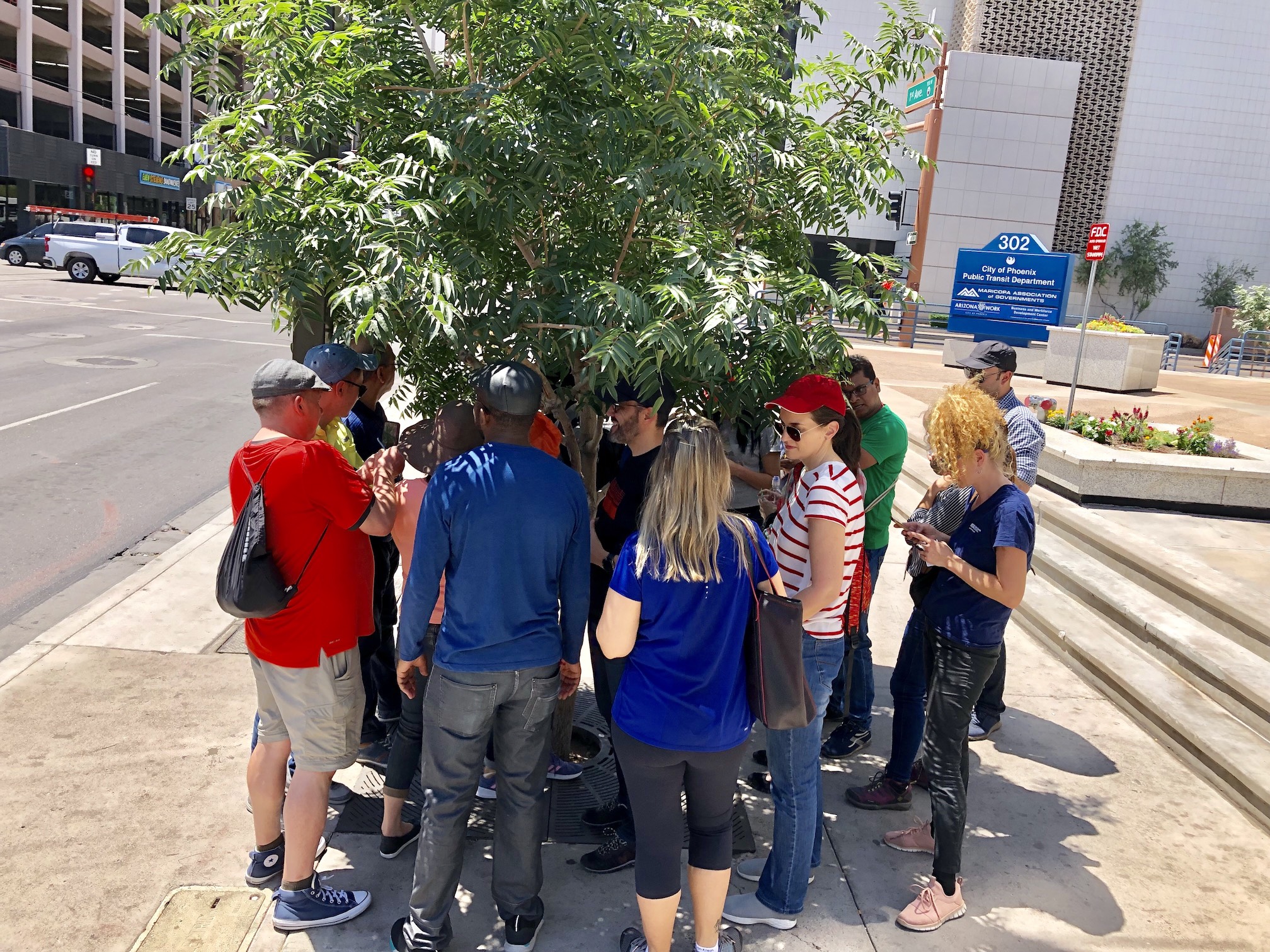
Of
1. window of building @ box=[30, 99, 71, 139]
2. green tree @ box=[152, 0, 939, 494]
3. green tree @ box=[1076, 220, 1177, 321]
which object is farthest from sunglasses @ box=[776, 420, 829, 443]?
window of building @ box=[30, 99, 71, 139]

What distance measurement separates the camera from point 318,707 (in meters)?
3.34

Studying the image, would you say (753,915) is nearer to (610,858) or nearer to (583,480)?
(610,858)

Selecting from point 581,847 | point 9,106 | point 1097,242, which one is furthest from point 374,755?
point 9,106

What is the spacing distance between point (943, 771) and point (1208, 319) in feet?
193

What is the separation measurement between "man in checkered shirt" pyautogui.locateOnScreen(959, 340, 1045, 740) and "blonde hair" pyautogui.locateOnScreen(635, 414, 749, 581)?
2664 mm

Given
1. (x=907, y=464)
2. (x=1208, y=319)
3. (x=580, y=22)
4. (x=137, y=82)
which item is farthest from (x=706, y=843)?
(x=137, y=82)

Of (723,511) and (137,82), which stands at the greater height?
(137,82)

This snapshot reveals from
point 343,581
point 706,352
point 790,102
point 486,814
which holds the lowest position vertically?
point 486,814

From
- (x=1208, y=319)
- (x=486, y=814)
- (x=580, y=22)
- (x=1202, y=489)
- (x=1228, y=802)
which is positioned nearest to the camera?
(x=580, y=22)

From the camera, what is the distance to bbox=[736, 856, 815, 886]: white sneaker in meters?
3.80

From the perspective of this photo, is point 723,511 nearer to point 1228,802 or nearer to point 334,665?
point 334,665

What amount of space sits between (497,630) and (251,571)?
0.82 metres

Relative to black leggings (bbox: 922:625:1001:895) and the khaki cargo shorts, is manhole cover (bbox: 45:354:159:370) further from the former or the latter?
black leggings (bbox: 922:625:1001:895)

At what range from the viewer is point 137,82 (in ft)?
181
